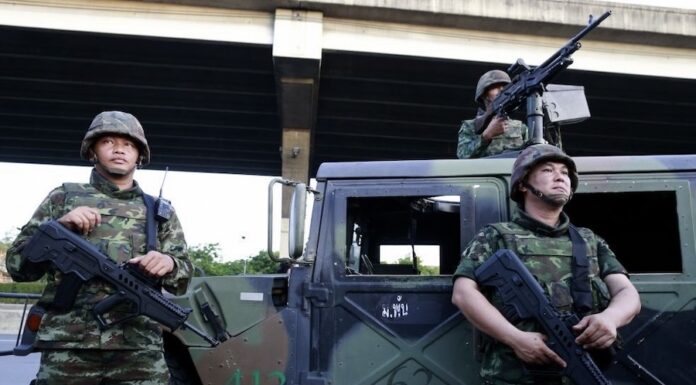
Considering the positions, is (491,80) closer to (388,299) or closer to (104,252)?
(388,299)

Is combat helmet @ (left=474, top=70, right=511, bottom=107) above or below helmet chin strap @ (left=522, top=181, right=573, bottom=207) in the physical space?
above

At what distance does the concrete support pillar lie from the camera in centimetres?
1488

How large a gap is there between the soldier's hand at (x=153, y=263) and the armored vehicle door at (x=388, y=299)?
0.88 meters

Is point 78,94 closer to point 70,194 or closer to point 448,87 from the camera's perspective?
point 448,87

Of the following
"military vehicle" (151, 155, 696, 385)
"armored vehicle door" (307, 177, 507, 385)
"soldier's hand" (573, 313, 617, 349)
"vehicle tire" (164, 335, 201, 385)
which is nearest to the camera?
"soldier's hand" (573, 313, 617, 349)

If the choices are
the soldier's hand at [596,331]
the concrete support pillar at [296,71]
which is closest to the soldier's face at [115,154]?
the soldier's hand at [596,331]

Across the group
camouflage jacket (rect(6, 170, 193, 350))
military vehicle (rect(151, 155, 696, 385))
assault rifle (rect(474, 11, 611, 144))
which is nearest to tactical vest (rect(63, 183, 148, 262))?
camouflage jacket (rect(6, 170, 193, 350))

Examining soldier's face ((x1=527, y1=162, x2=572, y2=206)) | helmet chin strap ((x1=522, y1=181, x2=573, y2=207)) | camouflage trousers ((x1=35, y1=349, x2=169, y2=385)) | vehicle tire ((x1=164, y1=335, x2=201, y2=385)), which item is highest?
soldier's face ((x1=527, y1=162, x2=572, y2=206))

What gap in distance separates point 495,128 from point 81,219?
2712mm

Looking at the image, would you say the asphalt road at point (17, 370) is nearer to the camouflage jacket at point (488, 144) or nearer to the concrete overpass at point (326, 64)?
the camouflage jacket at point (488, 144)

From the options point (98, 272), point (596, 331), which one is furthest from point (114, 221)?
point (596, 331)

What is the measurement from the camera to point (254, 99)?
18875 mm

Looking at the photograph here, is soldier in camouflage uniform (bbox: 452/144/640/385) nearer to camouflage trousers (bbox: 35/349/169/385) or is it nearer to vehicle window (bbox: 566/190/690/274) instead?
vehicle window (bbox: 566/190/690/274)

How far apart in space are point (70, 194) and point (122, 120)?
413mm
